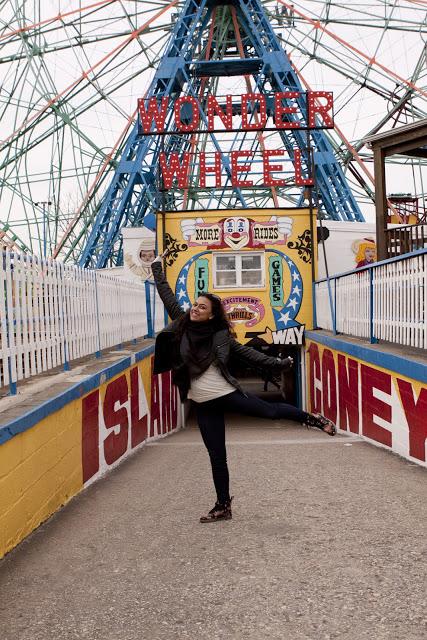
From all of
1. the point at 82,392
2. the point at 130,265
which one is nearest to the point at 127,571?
the point at 82,392

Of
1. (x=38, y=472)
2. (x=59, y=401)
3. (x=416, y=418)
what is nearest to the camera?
(x=38, y=472)

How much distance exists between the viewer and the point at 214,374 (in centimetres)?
509

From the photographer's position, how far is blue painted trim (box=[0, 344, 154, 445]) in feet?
14.6

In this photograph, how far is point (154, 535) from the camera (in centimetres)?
474

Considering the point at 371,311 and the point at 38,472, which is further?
the point at 371,311

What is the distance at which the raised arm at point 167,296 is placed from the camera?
565 centimetres

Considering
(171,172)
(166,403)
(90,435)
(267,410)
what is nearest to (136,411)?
(90,435)

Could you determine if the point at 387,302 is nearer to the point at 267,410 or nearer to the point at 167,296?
the point at 167,296

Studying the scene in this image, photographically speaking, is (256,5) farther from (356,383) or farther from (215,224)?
(356,383)

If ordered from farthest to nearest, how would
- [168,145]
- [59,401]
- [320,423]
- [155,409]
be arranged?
[168,145]
[155,409]
[59,401]
[320,423]

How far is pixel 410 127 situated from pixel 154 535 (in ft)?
34.7

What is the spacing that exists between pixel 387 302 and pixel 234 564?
5.51 meters

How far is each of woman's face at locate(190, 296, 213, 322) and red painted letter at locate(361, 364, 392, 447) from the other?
11.4ft

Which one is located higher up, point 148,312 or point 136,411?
point 148,312
